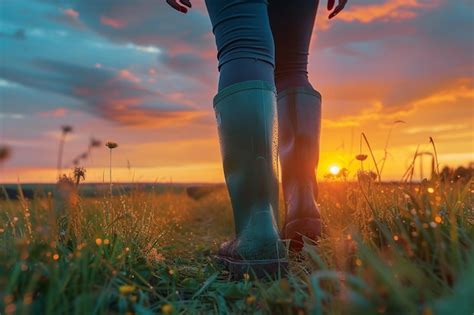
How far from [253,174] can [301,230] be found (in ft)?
2.04

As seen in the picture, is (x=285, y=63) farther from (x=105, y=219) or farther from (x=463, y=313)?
(x=463, y=313)

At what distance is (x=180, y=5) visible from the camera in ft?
7.39

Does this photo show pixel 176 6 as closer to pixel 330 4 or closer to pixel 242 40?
pixel 242 40

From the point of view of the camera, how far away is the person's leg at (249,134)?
196 centimetres

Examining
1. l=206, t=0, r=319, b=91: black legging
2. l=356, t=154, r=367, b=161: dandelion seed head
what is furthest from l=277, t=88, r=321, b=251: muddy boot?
l=206, t=0, r=319, b=91: black legging

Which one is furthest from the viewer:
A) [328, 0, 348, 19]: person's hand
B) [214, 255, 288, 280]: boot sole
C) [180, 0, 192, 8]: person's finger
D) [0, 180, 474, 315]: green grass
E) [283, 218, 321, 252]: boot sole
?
[328, 0, 348, 19]: person's hand

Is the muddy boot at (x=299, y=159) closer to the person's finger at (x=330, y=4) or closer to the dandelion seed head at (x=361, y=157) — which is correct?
the dandelion seed head at (x=361, y=157)

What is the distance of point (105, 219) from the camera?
2.21 metres

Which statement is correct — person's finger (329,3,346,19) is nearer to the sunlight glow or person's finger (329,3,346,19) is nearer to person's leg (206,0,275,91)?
person's leg (206,0,275,91)

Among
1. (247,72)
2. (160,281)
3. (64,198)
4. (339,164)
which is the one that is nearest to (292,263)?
(160,281)

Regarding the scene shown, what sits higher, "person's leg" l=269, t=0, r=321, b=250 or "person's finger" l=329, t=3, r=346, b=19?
"person's finger" l=329, t=3, r=346, b=19

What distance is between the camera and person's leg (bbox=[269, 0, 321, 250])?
2467 millimetres

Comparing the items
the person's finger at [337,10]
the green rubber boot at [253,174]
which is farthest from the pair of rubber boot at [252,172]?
the person's finger at [337,10]

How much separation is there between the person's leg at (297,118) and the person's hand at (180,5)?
497mm
